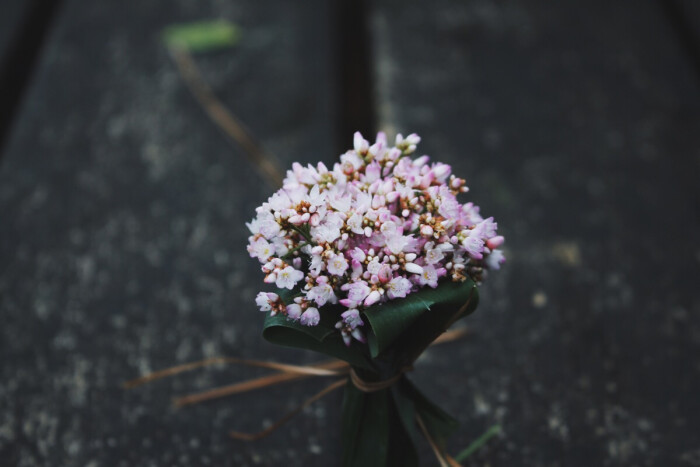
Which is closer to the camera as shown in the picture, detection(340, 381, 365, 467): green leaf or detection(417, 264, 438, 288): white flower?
detection(417, 264, 438, 288): white flower

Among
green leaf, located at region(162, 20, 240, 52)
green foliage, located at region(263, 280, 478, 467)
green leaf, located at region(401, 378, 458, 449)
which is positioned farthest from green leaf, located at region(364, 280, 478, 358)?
green leaf, located at region(162, 20, 240, 52)

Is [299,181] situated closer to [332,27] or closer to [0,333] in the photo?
[0,333]

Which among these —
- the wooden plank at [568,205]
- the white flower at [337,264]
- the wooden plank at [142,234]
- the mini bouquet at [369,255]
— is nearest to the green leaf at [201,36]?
the wooden plank at [142,234]

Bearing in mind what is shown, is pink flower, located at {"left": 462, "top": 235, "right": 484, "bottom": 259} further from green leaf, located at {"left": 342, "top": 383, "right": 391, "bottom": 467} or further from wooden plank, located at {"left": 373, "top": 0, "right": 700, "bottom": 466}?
wooden plank, located at {"left": 373, "top": 0, "right": 700, "bottom": 466}

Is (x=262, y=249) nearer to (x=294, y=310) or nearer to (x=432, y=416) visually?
(x=294, y=310)

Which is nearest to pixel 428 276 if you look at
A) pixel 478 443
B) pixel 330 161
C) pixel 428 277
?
pixel 428 277

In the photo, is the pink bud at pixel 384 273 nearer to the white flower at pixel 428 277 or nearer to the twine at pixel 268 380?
the white flower at pixel 428 277
